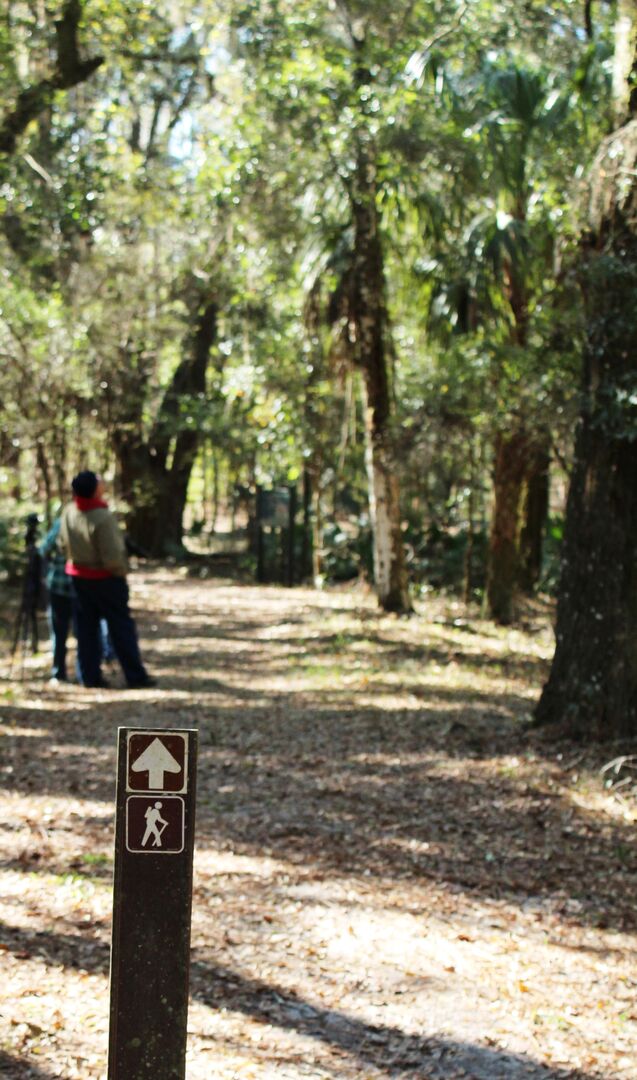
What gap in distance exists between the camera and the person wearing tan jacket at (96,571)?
11.6 meters

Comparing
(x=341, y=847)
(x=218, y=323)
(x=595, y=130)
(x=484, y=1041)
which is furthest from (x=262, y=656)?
(x=218, y=323)

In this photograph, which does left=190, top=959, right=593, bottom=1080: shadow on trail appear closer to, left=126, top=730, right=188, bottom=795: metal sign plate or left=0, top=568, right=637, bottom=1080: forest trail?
left=0, top=568, right=637, bottom=1080: forest trail

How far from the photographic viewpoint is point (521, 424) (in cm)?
1437

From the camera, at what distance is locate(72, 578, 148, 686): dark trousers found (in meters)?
11.9

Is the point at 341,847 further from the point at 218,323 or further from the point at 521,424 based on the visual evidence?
the point at 218,323

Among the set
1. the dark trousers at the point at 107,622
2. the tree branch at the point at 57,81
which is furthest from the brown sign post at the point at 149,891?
the tree branch at the point at 57,81

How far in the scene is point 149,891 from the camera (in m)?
3.02

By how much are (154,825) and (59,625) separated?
31.9 feet

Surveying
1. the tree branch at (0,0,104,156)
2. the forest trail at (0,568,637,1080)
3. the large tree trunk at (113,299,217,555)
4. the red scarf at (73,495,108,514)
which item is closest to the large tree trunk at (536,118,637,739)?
the forest trail at (0,568,637,1080)

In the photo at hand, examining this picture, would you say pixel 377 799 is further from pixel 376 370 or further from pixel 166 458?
pixel 166 458

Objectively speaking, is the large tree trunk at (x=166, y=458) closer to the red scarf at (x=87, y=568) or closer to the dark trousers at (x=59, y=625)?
the dark trousers at (x=59, y=625)

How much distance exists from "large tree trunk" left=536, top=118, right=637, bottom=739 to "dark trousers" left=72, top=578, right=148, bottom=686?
426cm

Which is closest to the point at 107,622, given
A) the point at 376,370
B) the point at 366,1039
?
the point at 376,370

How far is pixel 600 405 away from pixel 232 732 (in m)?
3.90
